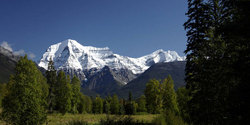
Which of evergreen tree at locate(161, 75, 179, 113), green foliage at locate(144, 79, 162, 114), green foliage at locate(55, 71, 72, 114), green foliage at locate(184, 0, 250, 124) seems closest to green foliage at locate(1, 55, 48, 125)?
green foliage at locate(184, 0, 250, 124)

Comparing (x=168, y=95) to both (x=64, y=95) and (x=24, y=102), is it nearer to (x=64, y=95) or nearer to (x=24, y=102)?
(x=64, y=95)

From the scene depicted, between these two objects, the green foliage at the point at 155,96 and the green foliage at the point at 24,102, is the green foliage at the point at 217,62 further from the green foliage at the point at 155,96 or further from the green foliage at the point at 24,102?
the green foliage at the point at 155,96

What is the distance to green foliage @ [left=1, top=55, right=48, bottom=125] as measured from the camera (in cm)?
1216

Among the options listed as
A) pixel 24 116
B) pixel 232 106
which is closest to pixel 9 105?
pixel 24 116

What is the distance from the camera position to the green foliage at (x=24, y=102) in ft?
39.9

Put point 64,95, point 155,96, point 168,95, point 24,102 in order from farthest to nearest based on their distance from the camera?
1. point 64,95
2. point 168,95
3. point 155,96
4. point 24,102

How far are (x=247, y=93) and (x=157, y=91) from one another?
108 feet

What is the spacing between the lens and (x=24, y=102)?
12328 millimetres

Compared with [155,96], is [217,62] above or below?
above

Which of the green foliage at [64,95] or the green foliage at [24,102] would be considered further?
the green foliage at [64,95]

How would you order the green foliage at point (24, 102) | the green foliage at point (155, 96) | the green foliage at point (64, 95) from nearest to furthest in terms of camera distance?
the green foliage at point (24, 102) → the green foliage at point (155, 96) → the green foliage at point (64, 95)

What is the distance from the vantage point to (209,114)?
43.3ft

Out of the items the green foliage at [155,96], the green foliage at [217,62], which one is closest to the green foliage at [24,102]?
the green foliage at [217,62]

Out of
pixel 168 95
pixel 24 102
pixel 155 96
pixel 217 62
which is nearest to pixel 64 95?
pixel 155 96
